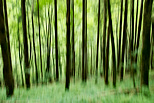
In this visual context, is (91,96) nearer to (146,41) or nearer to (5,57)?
(146,41)

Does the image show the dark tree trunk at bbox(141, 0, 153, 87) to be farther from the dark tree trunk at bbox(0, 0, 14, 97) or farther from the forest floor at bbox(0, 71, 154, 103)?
the dark tree trunk at bbox(0, 0, 14, 97)

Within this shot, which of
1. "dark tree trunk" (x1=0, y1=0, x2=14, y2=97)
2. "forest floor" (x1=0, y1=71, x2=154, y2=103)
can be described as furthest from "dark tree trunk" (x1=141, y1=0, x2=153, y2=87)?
"dark tree trunk" (x1=0, y1=0, x2=14, y2=97)

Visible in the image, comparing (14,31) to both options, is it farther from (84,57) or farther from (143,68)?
(143,68)

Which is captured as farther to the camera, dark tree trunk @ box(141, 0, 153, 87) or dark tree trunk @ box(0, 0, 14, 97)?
dark tree trunk @ box(0, 0, 14, 97)

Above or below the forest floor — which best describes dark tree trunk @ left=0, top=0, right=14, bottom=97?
above

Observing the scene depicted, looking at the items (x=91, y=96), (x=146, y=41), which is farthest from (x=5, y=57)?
(x=146, y=41)

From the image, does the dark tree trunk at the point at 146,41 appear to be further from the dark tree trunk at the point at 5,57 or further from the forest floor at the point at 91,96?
the dark tree trunk at the point at 5,57

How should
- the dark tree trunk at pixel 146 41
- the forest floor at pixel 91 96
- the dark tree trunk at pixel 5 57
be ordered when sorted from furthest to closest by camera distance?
the dark tree trunk at pixel 5 57
the dark tree trunk at pixel 146 41
the forest floor at pixel 91 96

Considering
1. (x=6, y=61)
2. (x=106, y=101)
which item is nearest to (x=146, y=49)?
(x=106, y=101)

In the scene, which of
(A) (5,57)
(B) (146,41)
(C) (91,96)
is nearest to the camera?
(B) (146,41)

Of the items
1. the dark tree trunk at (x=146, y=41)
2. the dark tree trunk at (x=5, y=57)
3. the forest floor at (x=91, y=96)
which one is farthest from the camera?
the dark tree trunk at (x=5, y=57)

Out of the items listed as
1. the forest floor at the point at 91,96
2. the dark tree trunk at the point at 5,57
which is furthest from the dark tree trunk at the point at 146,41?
the dark tree trunk at the point at 5,57

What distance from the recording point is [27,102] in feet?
14.3

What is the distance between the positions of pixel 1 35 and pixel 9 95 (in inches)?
85.4
